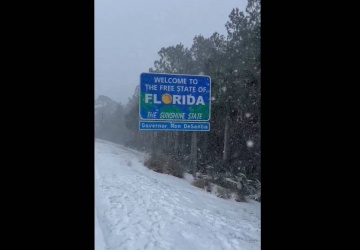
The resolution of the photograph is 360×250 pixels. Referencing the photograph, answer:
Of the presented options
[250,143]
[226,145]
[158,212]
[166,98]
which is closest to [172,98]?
[166,98]

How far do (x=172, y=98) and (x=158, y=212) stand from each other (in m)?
1.44

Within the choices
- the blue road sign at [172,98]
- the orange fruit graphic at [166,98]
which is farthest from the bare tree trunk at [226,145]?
the orange fruit graphic at [166,98]

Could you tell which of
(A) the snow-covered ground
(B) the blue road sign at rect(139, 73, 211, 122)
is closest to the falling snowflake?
(A) the snow-covered ground

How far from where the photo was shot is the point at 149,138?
11.7ft

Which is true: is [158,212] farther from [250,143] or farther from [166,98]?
[250,143]

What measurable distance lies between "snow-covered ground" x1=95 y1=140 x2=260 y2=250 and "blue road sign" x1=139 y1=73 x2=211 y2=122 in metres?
0.40

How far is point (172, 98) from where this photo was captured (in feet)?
6.28

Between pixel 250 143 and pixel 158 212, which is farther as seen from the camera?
pixel 250 143

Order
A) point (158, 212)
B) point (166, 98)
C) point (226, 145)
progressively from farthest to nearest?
point (226, 145)
point (158, 212)
point (166, 98)

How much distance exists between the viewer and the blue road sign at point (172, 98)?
188cm

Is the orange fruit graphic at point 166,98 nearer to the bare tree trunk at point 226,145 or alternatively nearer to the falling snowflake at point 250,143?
the bare tree trunk at point 226,145

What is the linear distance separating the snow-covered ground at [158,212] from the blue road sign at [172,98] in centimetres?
40
